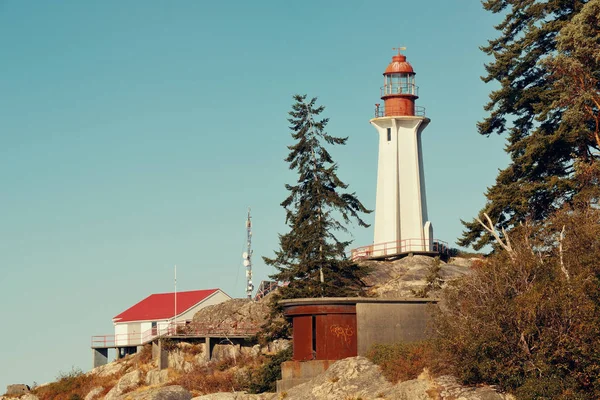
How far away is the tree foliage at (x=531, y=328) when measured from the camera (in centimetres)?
2517

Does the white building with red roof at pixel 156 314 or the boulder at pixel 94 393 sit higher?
the white building with red roof at pixel 156 314

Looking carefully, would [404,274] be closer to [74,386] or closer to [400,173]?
[400,173]

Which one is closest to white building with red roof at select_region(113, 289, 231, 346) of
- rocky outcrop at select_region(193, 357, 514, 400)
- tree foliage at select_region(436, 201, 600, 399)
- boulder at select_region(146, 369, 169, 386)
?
boulder at select_region(146, 369, 169, 386)

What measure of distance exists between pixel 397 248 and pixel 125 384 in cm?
1973

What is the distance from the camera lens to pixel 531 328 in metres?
25.6

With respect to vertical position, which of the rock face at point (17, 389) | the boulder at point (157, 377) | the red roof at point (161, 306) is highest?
the red roof at point (161, 306)

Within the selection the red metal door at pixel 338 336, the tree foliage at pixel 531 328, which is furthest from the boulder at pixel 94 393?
the tree foliage at pixel 531 328

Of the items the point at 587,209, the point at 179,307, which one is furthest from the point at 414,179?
the point at 587,209

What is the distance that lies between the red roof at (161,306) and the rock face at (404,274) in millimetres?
20620

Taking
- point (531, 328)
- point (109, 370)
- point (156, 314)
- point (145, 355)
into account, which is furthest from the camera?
point (156, 314)

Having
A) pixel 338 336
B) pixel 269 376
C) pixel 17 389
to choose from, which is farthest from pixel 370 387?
pixel 17 389

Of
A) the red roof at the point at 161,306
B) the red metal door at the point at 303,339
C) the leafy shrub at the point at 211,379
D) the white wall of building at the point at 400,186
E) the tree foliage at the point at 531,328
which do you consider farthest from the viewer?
the red roof at the point at 161,306

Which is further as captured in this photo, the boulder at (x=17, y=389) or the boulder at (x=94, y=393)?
the boulder at (x=17, y=389)

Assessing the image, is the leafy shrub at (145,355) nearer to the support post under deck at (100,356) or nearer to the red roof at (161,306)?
the support post under deck at (100,356)
